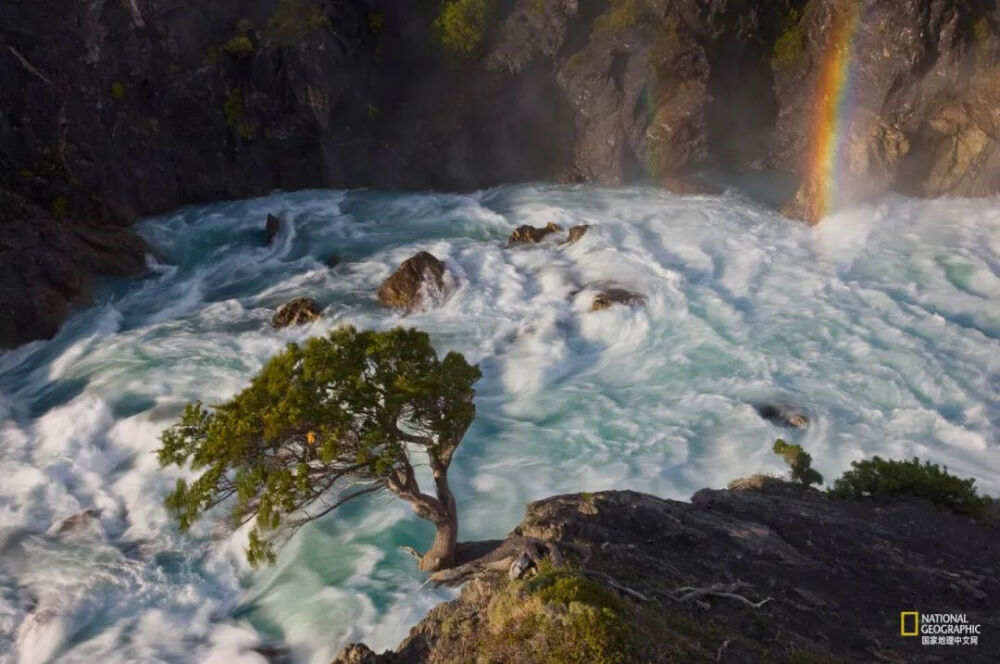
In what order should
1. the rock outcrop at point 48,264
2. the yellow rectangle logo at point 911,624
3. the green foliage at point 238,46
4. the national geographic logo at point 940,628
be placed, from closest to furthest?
1. the national geographic logo at point 940,628
2. the yellow rectangle logo at point 911,624
3. the rock outcrop at point 48,264
4. the green foliage at point 238,46

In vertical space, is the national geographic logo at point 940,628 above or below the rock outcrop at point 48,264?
below

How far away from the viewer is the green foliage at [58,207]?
3370 cm

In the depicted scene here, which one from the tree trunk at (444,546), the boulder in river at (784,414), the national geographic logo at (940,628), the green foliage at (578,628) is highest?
the green foliage at (578,628)

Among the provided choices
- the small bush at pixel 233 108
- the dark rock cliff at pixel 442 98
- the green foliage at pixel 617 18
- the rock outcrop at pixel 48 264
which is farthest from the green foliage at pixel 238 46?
the green foliage at pixel 617 18

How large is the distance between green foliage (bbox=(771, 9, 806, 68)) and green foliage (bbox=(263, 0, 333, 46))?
24.1m

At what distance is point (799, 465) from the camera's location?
18969mm

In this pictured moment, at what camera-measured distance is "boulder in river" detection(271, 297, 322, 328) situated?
2931 centimetres

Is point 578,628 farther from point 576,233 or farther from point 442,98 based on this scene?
point 442,98

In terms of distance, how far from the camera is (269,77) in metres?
40.4

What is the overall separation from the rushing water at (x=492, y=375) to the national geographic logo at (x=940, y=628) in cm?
806

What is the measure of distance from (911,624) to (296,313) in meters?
22.7

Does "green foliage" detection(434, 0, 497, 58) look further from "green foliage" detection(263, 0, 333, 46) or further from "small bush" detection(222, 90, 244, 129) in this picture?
"small bush" detection(222, 90, 244, 129)

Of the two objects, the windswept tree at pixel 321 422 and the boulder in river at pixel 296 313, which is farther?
the boulder in river at pixel 296 313

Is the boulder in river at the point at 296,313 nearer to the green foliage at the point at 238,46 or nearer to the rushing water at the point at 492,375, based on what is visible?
the rushing water at the point at 492,375
